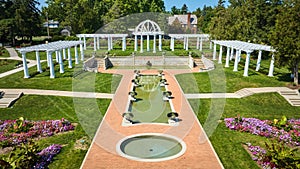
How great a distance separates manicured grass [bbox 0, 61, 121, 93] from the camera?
23375mm

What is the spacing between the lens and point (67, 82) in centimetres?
2506

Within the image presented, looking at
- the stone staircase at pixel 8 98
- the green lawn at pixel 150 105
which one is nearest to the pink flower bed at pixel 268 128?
the green lawn at pixel 150 105

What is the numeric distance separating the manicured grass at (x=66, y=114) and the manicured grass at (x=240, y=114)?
22.5 feet

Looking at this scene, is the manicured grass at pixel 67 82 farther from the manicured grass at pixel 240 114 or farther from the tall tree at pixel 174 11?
the tall tree at pixel 174 11

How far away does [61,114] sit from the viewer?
57.9 feet

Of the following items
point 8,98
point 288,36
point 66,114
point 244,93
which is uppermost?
point 288,36

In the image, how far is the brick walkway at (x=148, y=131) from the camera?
11281 mm

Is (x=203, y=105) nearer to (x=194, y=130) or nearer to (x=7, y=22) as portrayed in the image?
(x=194, y=130)

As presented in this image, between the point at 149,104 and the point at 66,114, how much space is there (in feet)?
21.1

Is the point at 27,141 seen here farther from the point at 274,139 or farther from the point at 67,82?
the point at 274,139

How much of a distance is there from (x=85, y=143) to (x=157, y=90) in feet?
39.3

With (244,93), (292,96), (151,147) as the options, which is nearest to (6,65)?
(151,147)

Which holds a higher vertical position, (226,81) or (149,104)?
(226,81)

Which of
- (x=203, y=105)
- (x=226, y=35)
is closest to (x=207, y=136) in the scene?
(x=203, y=105)
